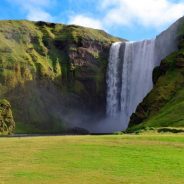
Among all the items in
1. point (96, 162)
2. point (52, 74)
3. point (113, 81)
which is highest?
point (52, 74)

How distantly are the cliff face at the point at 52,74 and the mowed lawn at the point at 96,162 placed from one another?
379ft

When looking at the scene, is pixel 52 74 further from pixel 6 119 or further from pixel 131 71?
pixel 6 119

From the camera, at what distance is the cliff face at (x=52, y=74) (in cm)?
16238

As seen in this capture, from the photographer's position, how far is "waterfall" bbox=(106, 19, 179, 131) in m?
145

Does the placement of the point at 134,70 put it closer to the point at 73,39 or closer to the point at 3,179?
the point at 73,39

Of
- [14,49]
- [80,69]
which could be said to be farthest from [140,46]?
[14,49]

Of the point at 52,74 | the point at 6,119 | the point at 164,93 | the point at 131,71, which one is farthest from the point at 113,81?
the point at 164,93

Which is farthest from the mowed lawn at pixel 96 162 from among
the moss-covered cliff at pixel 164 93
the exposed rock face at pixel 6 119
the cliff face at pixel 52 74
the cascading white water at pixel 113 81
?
the cascading white water at pixel 113 81

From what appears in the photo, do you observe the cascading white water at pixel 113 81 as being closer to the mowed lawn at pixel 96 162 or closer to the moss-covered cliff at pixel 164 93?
the moss-covered cliff at pixel 164 93

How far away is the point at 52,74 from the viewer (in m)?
174

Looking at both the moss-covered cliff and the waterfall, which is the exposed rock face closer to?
the waterfall

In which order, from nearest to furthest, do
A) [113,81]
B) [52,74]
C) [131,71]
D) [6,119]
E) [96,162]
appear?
[96,162]
[6,119]
[131,71]
[113,81]
[52,74]

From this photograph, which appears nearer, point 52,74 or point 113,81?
point 113,81

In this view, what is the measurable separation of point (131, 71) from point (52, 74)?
32.6 meters
